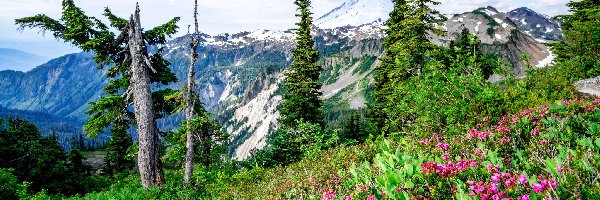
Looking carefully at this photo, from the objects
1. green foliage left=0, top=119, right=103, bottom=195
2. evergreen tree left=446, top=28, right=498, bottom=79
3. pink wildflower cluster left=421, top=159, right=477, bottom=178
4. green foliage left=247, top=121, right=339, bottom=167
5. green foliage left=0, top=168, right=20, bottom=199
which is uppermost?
evergreen tree left=446, top=28, right=498, bottom=79

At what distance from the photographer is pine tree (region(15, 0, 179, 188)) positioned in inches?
637

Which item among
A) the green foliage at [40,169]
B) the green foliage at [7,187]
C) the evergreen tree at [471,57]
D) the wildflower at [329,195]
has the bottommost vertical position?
the green foliage at [40,169]

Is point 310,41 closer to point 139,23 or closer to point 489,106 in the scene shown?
point 139,23

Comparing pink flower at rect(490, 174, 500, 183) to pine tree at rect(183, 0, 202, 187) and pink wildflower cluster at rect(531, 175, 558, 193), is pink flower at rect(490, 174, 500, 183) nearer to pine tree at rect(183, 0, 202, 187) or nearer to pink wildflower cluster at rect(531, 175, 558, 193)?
pink wildflower cluster at rect(531, 175, 558, 193)

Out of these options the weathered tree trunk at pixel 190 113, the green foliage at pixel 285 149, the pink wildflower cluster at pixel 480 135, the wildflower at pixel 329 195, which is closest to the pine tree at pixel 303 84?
the green foliage at pixel 285 149

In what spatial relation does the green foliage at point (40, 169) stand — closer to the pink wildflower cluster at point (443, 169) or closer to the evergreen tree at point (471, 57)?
the evergreen tree at point (471, 57)

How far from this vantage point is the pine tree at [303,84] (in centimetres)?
2944

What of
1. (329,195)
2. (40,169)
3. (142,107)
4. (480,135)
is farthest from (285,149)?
(40,169)

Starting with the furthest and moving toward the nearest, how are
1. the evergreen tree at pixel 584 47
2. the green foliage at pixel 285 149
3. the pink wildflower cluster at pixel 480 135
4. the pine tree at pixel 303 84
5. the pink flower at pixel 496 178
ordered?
the pine tree at pixel 303 84, the green foliage at pixel 285 149, the evergreen tree at pixel 584 47, the pink wildflower cluster at pixel 480 135, the pink flower at pixel 496 178

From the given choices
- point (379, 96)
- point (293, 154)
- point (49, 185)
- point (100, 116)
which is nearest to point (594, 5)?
point (379, 96)

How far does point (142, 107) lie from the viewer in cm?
1648

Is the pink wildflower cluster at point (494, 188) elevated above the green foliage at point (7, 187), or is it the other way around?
the pink wildflower cluster at point (494, 188)

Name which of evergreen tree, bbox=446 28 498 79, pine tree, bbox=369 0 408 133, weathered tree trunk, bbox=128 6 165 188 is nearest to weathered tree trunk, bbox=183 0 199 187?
weathered tree trunk, bbox=128 6 165 188

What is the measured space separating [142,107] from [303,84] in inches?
598
